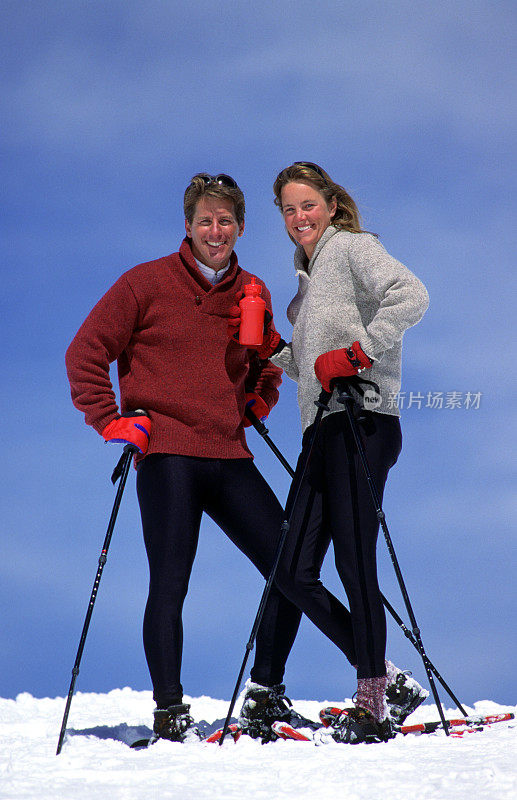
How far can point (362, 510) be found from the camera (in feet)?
12.8

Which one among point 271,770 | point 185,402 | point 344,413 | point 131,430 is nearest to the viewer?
point 271,770

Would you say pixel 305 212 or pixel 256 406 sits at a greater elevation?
pixel 305 212

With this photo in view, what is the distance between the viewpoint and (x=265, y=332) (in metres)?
4.52

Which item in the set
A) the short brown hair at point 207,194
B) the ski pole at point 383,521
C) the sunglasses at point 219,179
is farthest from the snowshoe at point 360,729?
the sunglasses at point 219,179

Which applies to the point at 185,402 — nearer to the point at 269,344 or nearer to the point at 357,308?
the point at 269,344

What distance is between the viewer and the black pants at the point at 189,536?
405 cm

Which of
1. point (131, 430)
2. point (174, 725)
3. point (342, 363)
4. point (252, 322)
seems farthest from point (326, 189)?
point (174, 725)

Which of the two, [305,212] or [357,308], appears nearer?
[357,308]

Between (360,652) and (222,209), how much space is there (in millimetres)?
2468

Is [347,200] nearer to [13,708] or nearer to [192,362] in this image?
[192,362]

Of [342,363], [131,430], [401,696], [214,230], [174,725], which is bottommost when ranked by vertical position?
[174,725]

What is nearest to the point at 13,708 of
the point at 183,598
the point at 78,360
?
the point at 183,598

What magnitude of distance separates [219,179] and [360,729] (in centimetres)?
298

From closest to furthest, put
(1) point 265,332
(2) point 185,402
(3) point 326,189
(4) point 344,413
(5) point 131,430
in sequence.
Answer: (4) point 344,413 → (5) point 131,430 → (2) point 185,402 → (3) point 326,189 → (1) point 265,332
